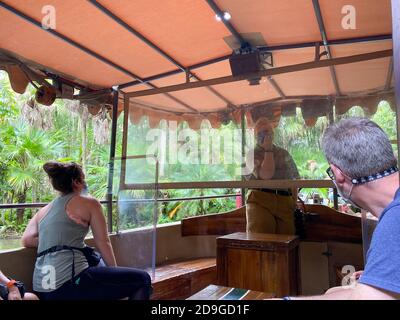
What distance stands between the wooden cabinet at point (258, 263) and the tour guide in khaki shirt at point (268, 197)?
38cm

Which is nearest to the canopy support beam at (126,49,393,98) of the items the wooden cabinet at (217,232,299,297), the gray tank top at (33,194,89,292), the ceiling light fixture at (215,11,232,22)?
the ceiling light fixture at (215,11,232,22)

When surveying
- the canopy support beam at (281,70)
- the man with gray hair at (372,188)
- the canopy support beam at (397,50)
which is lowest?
the man with gray hair at (372,188)

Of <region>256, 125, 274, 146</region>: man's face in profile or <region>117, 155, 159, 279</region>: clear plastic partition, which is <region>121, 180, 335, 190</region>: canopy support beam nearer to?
<region>117, 155, 159, 279</region>: clear plastic partition

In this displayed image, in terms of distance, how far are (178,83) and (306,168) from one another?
1451 millimetres

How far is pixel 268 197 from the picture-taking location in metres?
2.65

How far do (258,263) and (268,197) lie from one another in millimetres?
639

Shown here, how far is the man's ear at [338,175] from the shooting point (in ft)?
2.91

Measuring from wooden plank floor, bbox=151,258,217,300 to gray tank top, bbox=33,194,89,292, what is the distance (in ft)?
2.96

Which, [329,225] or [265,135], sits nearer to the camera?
[265,135]

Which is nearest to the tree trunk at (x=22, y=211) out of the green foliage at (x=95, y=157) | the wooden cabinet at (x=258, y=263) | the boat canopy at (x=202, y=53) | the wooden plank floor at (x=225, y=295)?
the green foliage at (x=95, y=157)

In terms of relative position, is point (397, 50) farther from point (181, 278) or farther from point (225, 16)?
point (181, 278)
